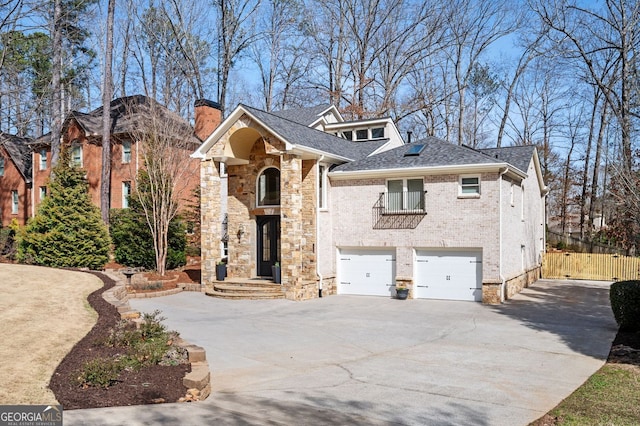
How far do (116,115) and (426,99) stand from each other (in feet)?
72.2

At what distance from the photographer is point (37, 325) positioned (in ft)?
32.1

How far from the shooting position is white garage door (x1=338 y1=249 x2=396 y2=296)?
1919 centimetres

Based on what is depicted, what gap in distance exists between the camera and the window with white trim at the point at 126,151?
29.7 meters

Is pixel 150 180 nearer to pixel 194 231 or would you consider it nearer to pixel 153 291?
pixel 153 291

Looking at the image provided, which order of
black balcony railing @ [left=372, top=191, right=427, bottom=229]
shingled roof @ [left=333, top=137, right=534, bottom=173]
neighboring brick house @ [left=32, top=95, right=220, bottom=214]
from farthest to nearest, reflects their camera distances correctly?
neighboring brick house @ [left=32, top=95, right=220, bottom=214], black balcony railing @ [left=372, top=191, right=427, bottom=229], shingled roof @ [left=333, top=137, right=534, bottom=173]

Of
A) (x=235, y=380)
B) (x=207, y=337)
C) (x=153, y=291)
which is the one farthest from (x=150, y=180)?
(x=235, y=380)

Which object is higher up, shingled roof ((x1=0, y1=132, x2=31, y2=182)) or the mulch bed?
shingled roof ((x1=0, y1=132, x2=31, y2=182))

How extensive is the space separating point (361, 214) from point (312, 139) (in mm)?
3632

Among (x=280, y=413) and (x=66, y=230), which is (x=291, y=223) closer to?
(x=66, y=230)

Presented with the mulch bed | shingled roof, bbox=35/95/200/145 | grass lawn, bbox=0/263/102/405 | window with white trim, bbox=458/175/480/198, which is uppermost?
shingled roof, bbox=35/95/200/145

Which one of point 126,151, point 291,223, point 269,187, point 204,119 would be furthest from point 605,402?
point 126,151

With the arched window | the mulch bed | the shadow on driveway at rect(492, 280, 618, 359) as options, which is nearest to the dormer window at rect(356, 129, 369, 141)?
the arched window

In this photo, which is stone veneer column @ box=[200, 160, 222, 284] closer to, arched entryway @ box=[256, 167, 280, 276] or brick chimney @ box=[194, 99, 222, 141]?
arched entryway @ box=[256, 167, 280, 276]

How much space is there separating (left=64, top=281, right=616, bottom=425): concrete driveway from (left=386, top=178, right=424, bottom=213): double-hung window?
3413mm
